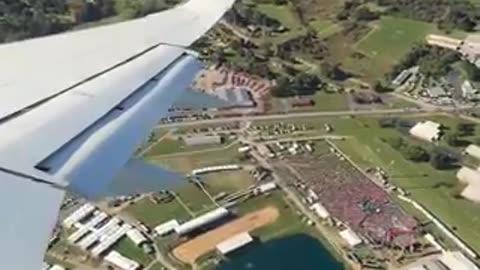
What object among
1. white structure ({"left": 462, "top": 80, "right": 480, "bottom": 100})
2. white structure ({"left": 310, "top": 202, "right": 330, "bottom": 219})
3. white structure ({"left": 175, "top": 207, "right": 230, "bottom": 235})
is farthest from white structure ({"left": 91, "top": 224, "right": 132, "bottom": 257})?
white structure ({"left": 462, "top": 80, "right": 480, "bottom": 100})

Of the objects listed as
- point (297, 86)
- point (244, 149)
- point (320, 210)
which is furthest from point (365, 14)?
point (320, 210)

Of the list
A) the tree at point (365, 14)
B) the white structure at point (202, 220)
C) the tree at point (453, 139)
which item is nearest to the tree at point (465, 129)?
the tree at point (453, 139)

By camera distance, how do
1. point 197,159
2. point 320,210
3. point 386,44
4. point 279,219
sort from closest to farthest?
point 279,219 → point 320,210 → point 197,159 → point 386,44

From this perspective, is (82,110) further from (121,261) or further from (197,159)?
(197,159)

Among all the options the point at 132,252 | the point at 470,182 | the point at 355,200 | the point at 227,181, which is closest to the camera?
the point at 132,252

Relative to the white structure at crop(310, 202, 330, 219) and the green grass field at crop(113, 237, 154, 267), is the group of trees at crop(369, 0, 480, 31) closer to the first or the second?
the white structure at crop(310, 202, 330, 219)

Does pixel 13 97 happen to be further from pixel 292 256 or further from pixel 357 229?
pixel 357 229
